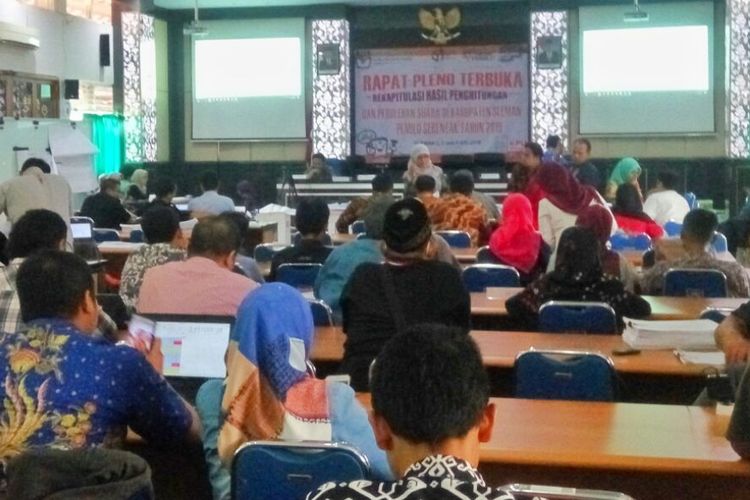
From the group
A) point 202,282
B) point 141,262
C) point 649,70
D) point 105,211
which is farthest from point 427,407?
point 649,70

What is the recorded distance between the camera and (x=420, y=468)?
1.49 metres

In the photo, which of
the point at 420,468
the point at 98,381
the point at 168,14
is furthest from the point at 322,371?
the point at 168,14

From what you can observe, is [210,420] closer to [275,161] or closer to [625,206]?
[625,206]

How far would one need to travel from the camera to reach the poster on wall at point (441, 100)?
15453mm

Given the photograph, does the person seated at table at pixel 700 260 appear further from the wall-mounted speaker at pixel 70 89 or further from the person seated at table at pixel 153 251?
the wall-mounted speaker at pixel 70 89

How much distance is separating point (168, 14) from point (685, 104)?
7917 mm

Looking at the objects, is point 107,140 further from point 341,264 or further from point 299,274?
point 341,264

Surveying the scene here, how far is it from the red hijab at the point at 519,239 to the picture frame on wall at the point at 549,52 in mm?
8504

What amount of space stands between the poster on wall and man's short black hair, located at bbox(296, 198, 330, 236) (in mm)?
9658

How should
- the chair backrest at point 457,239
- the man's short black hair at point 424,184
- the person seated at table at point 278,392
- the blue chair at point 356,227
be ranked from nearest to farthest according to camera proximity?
the person seated at table at point 278,392, the chair backrest at point 457,239, the man's short black hair at point 424,184, the blue chair at point 356,227

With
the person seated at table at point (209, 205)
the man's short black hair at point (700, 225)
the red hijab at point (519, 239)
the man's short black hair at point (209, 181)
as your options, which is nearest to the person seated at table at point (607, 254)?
the man's short black hair at point (700, 225)

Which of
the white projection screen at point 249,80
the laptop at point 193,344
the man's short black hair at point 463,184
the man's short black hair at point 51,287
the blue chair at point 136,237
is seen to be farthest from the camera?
the white projection screen at point 249,80

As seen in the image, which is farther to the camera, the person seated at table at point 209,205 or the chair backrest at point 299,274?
the person seated at table at point 209,205

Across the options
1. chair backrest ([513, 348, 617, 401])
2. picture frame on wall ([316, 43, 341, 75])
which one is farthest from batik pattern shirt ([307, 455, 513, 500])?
picture frame on wall ([316, 43, 341, 75])
